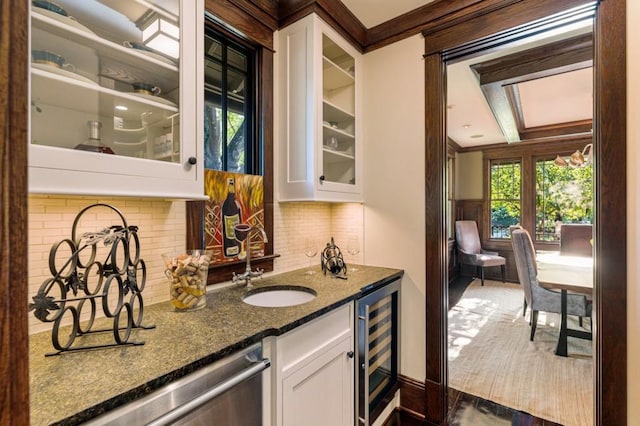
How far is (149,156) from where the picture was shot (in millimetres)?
1095

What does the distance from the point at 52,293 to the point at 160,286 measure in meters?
0.38

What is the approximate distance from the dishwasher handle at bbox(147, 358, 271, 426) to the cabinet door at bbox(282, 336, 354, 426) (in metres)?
0.18

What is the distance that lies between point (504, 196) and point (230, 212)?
5.47 metres

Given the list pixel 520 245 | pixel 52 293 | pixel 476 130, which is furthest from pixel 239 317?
pixel 476 130

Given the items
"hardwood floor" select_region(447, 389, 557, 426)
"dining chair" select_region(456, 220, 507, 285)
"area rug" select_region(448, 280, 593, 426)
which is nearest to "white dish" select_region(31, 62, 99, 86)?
"hardwood floor" select_region(447, 389, 557, 426)

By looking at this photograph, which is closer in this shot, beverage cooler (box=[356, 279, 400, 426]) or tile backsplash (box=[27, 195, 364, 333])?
tile backsplash (box=[27, 195, 364, 333])

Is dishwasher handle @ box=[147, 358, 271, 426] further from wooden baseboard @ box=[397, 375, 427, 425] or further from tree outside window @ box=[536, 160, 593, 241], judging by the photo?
tree outside window @ box=[536, 160, 593, 241]

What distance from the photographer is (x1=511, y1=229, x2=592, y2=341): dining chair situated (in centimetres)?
265

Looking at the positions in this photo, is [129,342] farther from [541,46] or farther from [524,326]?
[524,326]

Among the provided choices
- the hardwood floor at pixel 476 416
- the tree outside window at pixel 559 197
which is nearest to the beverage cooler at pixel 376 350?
the hardwood floor at pixel 476 416

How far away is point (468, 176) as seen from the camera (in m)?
5.78

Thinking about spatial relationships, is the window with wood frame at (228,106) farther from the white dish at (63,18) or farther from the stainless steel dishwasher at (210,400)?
the stainless steel dishwasher at (210,400)

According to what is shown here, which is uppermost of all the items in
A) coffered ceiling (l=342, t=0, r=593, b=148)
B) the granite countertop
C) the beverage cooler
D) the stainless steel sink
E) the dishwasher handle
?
coffered ceiling (l=342, t=0, r=593, b=148)

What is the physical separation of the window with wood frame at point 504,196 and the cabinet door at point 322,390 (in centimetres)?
511
